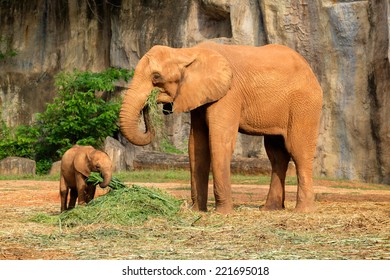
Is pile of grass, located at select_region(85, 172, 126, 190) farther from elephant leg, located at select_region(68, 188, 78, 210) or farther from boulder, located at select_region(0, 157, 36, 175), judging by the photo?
boulder, located at select_region(0, 157, 36, 175)

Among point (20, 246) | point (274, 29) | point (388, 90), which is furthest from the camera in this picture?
point (274, 29)

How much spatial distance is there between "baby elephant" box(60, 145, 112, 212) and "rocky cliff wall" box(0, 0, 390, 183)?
1130 centimetres

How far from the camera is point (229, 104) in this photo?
1319 centimetres

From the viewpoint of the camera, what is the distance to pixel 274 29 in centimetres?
2502

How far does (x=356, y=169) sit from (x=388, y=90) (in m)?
2.22

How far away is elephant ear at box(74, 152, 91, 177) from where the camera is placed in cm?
1315

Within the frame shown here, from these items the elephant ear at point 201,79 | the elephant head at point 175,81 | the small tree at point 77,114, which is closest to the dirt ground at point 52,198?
the elephant head at point 175,81

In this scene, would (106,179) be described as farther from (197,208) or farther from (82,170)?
(197,208)

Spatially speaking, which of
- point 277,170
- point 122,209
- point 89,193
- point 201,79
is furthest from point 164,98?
point 277,170

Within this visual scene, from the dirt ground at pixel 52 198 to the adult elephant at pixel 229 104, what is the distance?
4.39 ft

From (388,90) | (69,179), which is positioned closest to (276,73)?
(69,179)

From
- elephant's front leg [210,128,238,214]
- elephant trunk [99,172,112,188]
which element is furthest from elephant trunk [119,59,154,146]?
elephant's front leg [210,128,238,214]

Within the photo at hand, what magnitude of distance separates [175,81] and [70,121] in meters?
13.8

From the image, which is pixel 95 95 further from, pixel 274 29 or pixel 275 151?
pixel 275 151
